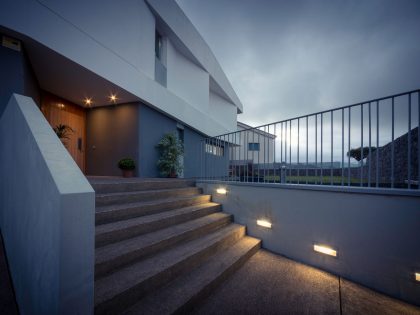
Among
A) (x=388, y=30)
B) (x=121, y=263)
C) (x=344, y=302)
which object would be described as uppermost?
(x=388, y=30)

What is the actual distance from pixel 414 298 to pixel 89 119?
9.10m

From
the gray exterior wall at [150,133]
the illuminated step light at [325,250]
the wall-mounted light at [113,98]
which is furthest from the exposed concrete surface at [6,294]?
the wall-mounted light at [113,98]

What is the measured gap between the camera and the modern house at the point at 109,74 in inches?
144

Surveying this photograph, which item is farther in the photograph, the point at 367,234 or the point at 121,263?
the point at 367,234

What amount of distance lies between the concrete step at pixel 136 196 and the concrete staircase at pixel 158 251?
1 cm

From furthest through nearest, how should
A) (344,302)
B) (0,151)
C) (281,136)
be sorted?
(281,136) → (0,151) → (344,302)

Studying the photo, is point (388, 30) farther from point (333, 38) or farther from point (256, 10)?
point (256, 10)

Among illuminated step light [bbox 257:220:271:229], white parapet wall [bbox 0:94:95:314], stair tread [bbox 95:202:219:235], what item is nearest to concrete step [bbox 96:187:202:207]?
stair tread [bbox 95:202:219:235]

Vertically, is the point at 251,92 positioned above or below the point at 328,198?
above

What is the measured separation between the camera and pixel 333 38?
28.2 ft

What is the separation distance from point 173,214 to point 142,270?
46.4 inches

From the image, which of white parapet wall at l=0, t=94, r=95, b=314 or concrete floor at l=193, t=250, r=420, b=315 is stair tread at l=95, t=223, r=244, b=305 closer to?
white parapet wall at l=0, t=94, r=95, b=314

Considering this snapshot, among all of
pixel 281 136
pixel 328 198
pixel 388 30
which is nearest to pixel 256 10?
pixel 388 30

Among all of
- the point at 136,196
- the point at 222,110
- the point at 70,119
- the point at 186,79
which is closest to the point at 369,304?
the point at 136,196
